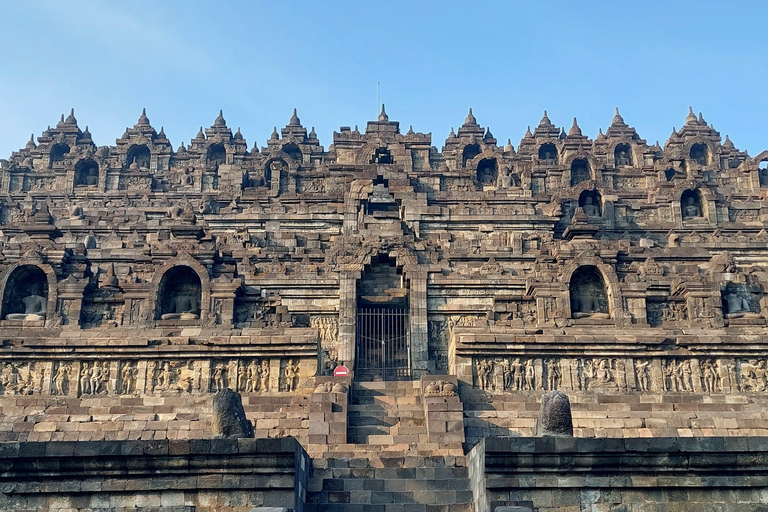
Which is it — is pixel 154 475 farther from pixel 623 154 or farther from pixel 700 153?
pixel 700 153

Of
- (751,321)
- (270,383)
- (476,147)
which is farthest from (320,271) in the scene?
(476,147)

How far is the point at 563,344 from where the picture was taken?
2766 cm

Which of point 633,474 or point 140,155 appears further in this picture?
point 140,155

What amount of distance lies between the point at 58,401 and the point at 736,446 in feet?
60.7

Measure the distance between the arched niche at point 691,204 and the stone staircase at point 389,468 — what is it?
25.0 meters

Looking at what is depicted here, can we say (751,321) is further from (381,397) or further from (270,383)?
(270,383)

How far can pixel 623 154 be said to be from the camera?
55.9 meters

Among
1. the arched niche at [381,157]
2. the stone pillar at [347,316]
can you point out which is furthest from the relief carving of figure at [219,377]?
the arched niche at [381,157]

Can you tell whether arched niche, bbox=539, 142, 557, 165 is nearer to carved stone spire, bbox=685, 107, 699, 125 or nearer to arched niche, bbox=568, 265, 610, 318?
carved stone spire, bbox=685, 107, 699, 125

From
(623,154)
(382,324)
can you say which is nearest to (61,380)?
(382,324)

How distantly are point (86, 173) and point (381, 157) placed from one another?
17881 mm

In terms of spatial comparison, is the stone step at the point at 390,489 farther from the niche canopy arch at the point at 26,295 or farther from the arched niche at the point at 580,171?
the arched niche at the point at 580,171

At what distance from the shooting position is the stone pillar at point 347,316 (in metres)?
30.9

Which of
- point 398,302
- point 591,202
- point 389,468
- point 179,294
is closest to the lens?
point 389,468
